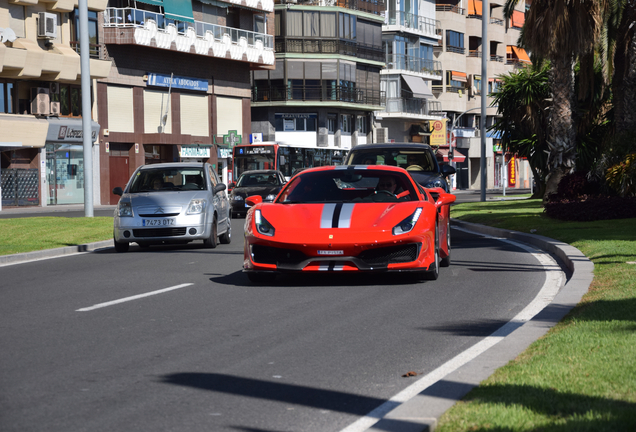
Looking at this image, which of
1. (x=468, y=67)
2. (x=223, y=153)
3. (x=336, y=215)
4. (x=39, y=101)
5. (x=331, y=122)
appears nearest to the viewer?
(x=336, y=215)

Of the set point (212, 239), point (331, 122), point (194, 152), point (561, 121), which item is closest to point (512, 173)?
point (331, 122)

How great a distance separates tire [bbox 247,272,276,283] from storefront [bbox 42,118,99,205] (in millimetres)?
34403

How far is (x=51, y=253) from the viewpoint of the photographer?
1666 cm

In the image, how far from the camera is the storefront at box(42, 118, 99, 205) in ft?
143

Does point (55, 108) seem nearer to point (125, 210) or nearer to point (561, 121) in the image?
point (561, 121)

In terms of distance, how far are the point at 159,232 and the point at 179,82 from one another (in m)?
36.2

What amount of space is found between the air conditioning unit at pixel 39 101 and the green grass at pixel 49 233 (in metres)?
18.0

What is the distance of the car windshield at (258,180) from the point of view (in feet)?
105

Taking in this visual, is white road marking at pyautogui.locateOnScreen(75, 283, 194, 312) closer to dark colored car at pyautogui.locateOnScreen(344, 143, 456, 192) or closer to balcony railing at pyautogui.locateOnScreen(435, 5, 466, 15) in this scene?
dark colored car at pyautogui.locateOnScreen(344, 143, 456, 192)

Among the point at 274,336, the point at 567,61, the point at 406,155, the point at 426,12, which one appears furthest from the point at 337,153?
the point at 274,336

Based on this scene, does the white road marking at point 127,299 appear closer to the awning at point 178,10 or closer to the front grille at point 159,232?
the front grille at point 159,232

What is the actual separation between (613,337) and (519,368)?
115 cm

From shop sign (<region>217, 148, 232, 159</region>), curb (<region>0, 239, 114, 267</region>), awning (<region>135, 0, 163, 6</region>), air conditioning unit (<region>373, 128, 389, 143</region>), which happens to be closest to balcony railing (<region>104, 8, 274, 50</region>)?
awning (<region>135, 0, 163, 6</region>)

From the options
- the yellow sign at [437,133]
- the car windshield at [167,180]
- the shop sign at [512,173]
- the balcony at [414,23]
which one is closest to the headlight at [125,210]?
the car windshield at [167,180]
